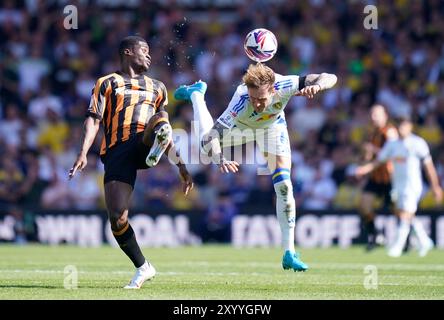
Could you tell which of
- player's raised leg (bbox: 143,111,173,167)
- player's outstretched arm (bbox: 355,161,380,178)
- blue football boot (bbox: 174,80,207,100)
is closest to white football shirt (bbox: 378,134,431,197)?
player's outstretched arm (bbox: 355,161,380,178)

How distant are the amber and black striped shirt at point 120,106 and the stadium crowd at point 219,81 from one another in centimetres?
939

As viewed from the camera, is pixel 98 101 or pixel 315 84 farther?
pixel 315 84

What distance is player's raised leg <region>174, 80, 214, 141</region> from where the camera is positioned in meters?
11.5

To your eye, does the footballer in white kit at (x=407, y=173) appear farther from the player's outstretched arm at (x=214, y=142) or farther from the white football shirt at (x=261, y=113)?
the player's outstretched arm at (x=214, y=142)

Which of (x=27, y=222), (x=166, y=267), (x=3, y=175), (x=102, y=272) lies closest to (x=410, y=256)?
(x=166, y=267)

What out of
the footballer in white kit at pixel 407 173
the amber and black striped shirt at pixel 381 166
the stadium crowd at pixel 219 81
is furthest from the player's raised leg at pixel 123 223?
the stadium crowd at pixel 219 81

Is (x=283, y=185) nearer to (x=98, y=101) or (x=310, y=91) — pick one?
(x=310, y=91)

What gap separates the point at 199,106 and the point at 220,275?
2123mm

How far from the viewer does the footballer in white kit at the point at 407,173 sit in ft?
58.2

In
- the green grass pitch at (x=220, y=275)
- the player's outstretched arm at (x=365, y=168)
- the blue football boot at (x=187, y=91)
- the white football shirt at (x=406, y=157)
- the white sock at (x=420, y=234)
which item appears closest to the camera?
the green grass pitch at (x=220, y=275)

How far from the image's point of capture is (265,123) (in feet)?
36.6

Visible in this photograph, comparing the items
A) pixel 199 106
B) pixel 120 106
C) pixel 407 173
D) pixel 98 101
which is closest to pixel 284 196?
pixel 199 106
